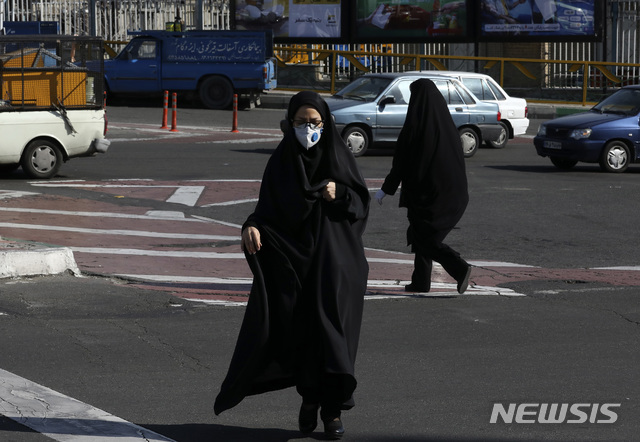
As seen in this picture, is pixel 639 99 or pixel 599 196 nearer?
pixel 599 196

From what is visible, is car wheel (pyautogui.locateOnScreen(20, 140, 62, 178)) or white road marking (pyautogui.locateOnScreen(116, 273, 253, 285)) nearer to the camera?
white road marking (pyautogui.locateOnScreen(116, 273, 253, 285))

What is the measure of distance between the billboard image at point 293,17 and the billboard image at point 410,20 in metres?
0.76

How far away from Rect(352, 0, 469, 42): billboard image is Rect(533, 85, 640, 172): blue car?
613 inches

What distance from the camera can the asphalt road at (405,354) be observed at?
5977mm

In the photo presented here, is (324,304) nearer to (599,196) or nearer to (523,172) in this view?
(599,196)

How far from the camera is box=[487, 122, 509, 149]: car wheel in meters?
23.4

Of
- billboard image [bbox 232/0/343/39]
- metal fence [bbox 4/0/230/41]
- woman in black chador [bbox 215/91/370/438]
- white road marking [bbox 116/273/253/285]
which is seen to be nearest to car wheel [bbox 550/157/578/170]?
white road marking [bbox 116/273/253/285]

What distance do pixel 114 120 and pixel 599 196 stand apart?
15.1 meters

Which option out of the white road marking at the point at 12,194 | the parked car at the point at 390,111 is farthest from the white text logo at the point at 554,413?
the parked car at the point at 390,111

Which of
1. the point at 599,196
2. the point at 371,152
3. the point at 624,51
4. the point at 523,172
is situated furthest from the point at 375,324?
the point at 624,51

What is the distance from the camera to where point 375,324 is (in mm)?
8570

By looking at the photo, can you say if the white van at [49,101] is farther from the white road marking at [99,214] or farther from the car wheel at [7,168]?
the white road marking at [99,214]

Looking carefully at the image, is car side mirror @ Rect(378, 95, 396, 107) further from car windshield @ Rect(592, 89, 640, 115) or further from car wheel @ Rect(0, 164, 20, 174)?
car wheel @ Rect(0, 164, 20, 174)

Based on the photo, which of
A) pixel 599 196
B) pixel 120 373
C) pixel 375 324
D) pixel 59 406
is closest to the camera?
pixel 59 406
